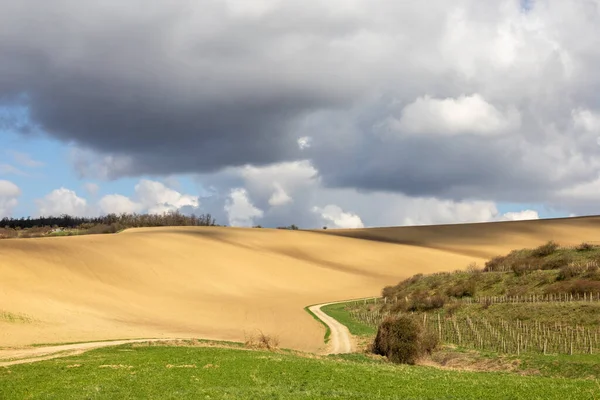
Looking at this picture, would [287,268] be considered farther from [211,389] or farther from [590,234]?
[211,389]

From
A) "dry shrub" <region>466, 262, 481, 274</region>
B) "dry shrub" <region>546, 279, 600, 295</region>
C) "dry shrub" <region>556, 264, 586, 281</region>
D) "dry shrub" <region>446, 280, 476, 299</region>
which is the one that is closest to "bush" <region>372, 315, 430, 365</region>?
"dry shrub" <region>546, 279, 600, 295</region>

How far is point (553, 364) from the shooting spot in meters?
35.1

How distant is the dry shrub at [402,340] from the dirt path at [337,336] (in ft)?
16.5

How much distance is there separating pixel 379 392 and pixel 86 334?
38748 mm

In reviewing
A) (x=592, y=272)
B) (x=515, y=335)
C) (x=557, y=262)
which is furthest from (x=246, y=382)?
(x=557, y=262)

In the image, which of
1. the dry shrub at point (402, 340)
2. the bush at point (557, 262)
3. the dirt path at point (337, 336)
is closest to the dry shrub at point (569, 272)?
the bush at point (557, 262)

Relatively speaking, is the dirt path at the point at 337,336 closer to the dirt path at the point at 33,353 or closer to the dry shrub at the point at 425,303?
the dry shrub at the point at 425,303

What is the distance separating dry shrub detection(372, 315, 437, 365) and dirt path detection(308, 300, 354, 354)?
5.02 metres

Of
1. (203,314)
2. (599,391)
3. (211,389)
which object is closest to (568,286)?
(203,314)

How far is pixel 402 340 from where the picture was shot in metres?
41.8

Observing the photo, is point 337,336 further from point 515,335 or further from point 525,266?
point 525,266

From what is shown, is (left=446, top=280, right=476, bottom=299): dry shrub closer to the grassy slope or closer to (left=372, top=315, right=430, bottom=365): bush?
(left=372, top=315, right=430, bottom=365): bush

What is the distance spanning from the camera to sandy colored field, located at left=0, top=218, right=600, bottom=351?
60844 millimetres

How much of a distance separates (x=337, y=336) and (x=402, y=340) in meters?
14.1
